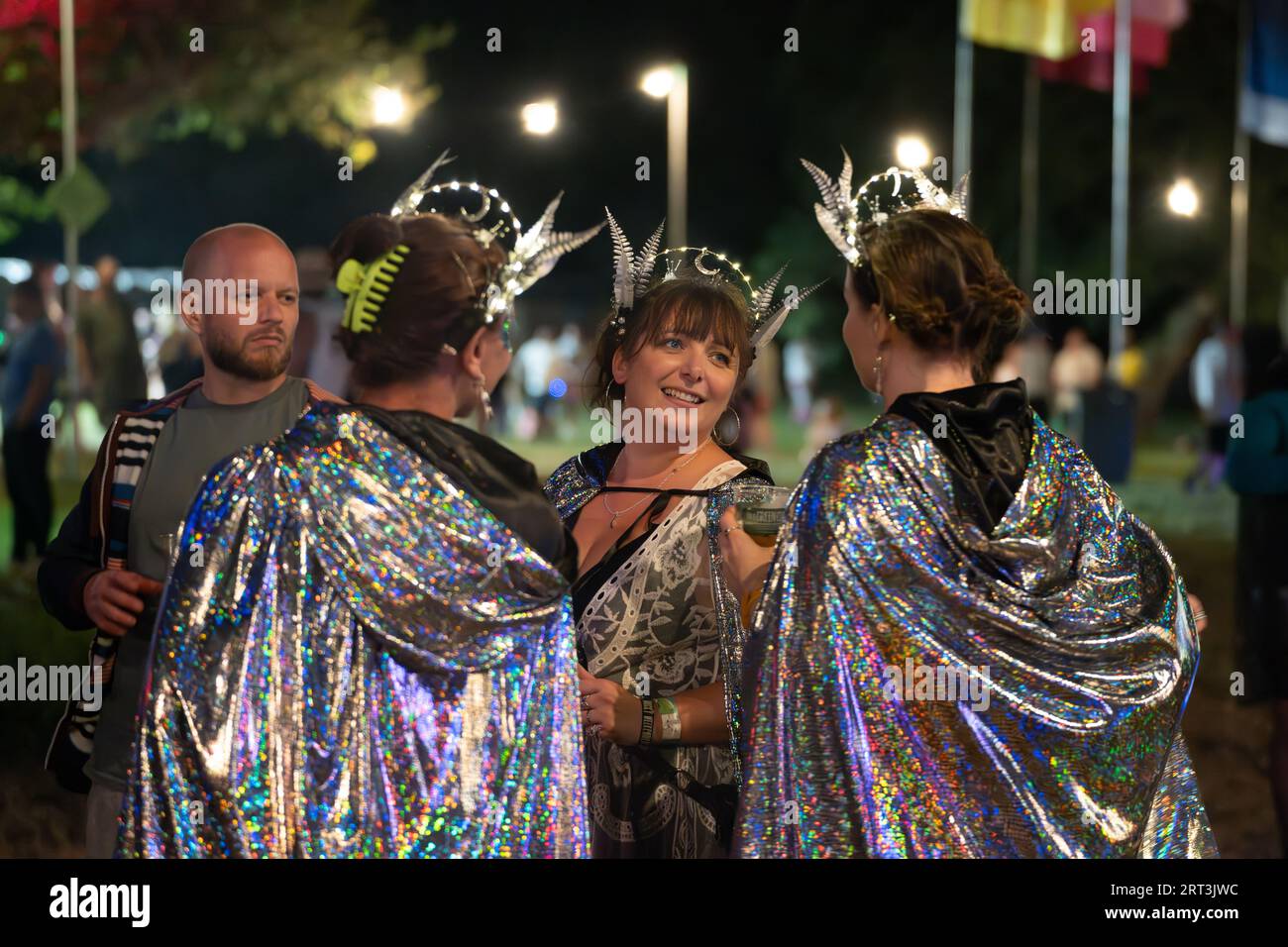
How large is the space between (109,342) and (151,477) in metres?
9.33

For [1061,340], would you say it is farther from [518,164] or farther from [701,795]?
[701,795]

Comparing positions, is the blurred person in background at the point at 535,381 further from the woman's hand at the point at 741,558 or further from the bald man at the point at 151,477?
the woman's hand at the point at 741,558

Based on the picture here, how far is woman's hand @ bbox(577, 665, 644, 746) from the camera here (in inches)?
122

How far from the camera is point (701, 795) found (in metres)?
3.29

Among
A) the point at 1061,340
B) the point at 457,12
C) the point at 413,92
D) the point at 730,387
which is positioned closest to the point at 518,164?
the point at 457,12

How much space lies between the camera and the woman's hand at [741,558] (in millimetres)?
3148

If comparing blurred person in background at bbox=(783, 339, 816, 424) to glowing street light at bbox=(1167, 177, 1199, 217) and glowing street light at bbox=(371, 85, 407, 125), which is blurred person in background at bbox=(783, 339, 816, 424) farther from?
glowing street light at bbox=(371, 85, 407, 125)

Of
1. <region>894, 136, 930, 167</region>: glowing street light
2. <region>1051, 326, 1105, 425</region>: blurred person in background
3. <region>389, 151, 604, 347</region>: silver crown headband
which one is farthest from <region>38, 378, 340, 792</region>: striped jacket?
<region>894, 136, 930, 167</region>: glowing street light

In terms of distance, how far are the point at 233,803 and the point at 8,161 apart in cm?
1127

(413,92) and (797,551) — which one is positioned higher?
(413,92)

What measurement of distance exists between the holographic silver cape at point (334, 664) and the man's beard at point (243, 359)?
74 centimetres

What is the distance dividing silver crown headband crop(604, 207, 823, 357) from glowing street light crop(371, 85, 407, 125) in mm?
8803

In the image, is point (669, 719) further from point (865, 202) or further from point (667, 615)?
point (865, 202)

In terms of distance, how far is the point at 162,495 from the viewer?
10.4 feet
